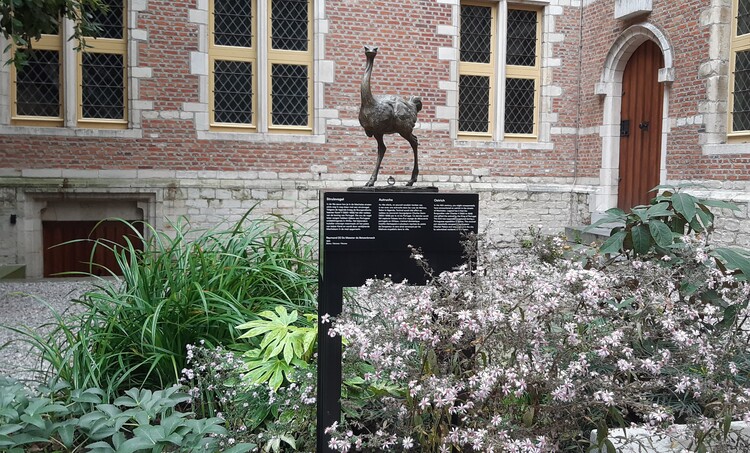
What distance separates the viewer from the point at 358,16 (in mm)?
10031

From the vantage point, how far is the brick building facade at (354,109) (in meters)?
8.84

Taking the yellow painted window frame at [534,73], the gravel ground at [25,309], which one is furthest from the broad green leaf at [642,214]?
the yellow painted window frame at [534,73]

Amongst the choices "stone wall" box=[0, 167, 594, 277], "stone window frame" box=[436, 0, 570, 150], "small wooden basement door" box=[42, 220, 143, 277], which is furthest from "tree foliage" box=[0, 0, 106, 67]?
"stone window frame" box=[436, 0, 570, 150]

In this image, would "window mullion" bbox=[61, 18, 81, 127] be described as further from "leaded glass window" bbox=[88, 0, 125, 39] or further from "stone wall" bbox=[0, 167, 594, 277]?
"stone wall" bbox=[0, 167, 594, 277]

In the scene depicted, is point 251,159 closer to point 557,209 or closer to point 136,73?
point 136,73

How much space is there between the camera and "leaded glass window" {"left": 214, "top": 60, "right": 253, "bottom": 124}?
9.71 meters

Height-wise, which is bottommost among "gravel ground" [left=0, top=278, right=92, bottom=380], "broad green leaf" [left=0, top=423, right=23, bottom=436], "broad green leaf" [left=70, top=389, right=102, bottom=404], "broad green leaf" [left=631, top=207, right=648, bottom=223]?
"gravel ground" [left=0, top=278, right=92, bottom=380]

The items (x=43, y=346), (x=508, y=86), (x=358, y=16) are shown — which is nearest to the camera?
(x=43, y=346)

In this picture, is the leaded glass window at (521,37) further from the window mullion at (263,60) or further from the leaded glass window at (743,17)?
the window mullion at (263,60)

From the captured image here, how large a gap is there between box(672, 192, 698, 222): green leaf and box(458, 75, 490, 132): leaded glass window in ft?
25.7

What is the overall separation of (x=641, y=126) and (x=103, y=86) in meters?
8.16

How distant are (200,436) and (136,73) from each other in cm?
780

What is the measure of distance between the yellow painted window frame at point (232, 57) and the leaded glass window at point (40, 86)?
2119 millimetres

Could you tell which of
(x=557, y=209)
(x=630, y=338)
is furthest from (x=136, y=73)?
(x=630, y=338)
